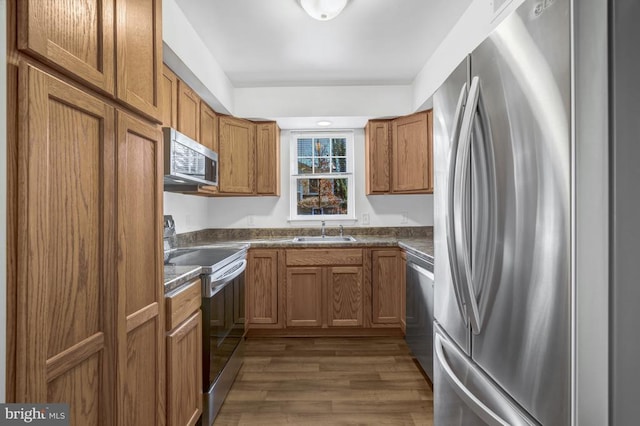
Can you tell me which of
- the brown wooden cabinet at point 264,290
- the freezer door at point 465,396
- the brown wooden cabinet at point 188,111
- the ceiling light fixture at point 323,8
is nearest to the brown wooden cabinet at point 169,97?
the brown wooden cabinet at point 188,111

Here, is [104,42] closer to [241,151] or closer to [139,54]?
[139,54]

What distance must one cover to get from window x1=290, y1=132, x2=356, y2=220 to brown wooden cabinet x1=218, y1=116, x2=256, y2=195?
600 millimetres

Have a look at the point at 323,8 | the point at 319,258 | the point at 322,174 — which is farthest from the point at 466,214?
the point at 322,174

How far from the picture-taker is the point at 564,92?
0.71 m

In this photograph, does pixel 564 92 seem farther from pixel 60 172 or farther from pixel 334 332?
pixel 334 332

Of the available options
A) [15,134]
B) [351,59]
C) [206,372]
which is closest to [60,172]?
[15,134]

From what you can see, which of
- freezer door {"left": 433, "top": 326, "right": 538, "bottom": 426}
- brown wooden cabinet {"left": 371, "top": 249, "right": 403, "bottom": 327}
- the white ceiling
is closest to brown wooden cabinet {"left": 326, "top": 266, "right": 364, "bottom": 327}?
brown wooden cabinet {"left": 371, "top": 249, "right": 403, "bottom": 327}

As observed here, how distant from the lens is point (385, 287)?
3398 millimetres

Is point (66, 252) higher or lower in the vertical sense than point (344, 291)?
higher

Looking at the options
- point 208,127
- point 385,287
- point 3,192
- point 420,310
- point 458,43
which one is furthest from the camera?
point 385,287

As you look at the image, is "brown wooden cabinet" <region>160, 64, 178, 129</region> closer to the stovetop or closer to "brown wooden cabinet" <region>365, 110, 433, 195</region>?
the stovetop

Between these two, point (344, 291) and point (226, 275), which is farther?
point (344, 291)

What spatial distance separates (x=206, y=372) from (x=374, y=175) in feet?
7.95

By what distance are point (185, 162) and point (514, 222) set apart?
1.76 meters
